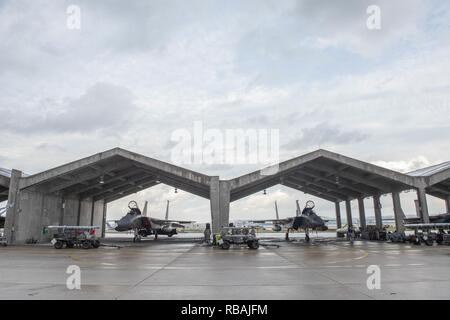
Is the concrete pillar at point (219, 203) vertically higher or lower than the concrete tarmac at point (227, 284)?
higher

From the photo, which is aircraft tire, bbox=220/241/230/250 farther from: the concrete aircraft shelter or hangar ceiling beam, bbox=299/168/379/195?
hangar ceiling beam, bbox=299/168/379/195

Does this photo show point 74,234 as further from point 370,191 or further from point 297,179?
point 370,191

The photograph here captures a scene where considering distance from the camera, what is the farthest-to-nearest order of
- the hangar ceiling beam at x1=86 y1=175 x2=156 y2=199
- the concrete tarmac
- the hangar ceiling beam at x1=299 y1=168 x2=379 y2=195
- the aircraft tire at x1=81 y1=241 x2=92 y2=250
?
the hangar ceiling beam at x1=86 y1=175 x2=156 y2=199 → the hangar ceiling beam at x1=299 y1=168 x2=379 y2=195 → the aircraft tire at x1=81 y1=241 x2=92 y2=250 → the concrete tarmac

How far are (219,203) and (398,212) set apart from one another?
18.9 m

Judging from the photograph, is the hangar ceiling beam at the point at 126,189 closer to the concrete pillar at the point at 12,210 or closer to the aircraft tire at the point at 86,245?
the concrete pillar at the point at 12,210

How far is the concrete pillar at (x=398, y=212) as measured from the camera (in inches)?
1377

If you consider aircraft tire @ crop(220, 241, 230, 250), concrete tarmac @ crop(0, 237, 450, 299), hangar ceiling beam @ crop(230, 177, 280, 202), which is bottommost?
concrete tarmac @ crop(0, 237, 450, 299)

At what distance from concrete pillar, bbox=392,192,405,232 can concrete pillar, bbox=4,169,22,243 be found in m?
36.2

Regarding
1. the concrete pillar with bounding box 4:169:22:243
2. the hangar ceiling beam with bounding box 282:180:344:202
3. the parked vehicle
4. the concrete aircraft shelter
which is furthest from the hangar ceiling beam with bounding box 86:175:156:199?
the hangar ceiling beam with bounding box 282:180:344:202

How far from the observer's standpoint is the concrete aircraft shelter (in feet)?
99.2

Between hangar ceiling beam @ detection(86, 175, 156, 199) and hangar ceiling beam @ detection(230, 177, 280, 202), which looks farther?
hangar ceiling beam @ detection(86, 175, 156, 199)

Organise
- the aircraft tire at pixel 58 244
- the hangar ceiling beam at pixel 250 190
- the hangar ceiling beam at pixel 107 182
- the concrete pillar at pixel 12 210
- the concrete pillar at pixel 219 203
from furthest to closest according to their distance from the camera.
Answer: the hangar ceiling beam at pixel 250 190 → the hangar ceiling beam at pixel 107 182 → the concrete pillar at pixel 12 210 → the concrete pillar at pixel 219 203 → the aircraft tire at pixel 58 244

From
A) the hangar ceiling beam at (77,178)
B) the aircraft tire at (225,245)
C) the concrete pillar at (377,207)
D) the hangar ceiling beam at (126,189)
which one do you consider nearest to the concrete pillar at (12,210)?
the hangar ceiling beam at (77,178)

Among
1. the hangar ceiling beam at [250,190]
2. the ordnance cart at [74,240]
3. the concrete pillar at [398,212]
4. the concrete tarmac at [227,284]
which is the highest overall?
the hangar ceiling beam at [250,190]
